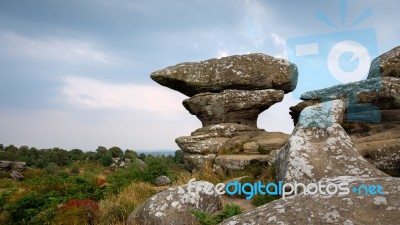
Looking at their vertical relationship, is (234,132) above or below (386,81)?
below

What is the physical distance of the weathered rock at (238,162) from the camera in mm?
14249

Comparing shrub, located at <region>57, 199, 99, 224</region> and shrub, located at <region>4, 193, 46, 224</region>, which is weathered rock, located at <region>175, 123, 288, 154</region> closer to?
shrub, located at <region>57, 199, 99, 224</region>

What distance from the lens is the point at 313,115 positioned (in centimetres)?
1145

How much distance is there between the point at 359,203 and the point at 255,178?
825cm

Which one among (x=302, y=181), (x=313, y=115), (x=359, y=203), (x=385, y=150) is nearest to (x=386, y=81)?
(x=385, y=150)

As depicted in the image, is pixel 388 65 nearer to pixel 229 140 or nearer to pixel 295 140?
pixel 229 140

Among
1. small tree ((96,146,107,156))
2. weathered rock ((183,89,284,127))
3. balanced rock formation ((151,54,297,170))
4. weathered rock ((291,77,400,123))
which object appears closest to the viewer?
weathered rock ((291,77,400,123))

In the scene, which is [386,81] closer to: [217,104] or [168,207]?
[217,104]

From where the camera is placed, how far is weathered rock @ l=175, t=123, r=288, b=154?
16.8 metres

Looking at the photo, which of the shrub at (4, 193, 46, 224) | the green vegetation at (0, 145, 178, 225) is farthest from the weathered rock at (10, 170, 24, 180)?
the shrub at (4, 193, 46, 224)

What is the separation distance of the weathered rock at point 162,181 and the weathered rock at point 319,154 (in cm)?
719

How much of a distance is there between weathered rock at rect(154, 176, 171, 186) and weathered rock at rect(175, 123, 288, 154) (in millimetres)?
2130

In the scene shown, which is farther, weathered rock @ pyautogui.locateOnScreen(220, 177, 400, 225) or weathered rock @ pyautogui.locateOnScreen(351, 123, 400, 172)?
weathered rock @ pyautogui.locateOnScreen(351, 123, 400, 172)

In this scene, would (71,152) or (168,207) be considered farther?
(71,152)
